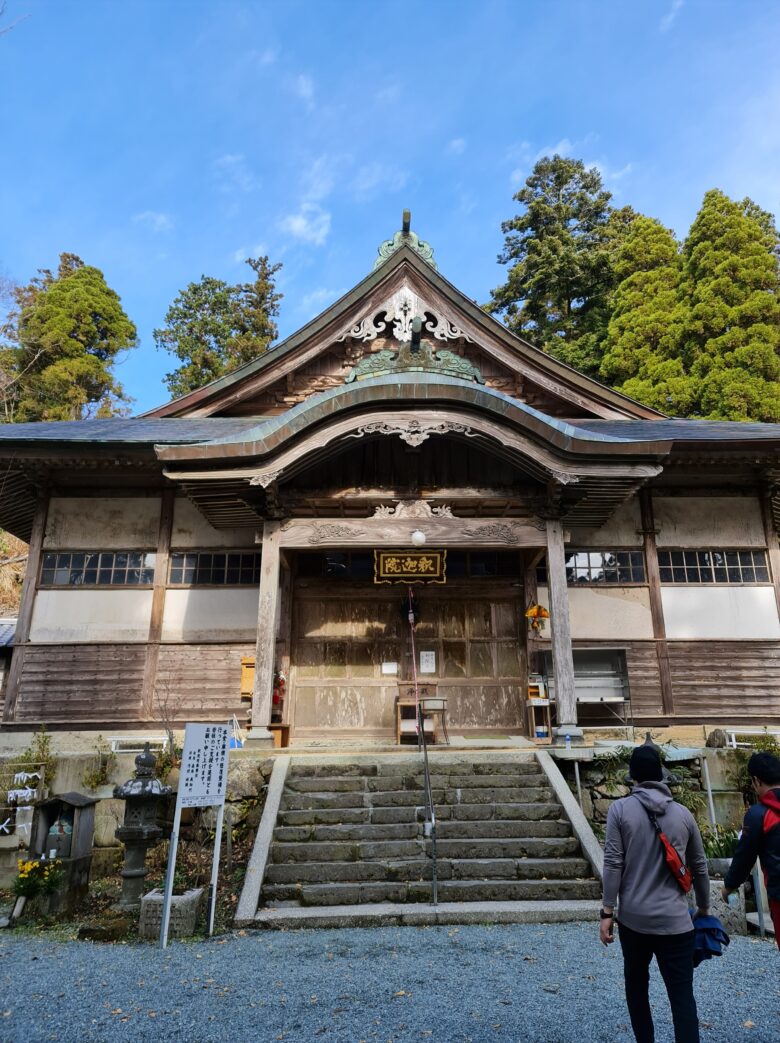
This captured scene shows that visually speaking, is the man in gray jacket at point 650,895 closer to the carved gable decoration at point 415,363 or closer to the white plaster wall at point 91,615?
the carved gable decoration at point 415,363

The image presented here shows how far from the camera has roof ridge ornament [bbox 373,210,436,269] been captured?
12523 millimetres

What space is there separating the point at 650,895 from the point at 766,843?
816 millimetres

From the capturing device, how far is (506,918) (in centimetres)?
587

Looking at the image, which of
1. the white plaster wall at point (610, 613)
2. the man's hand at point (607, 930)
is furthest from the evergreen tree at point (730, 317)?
A: the man's hand at point (607, 930)

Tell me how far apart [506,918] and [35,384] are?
32.4 meters

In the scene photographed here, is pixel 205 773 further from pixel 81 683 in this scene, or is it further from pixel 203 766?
pixel 81 683

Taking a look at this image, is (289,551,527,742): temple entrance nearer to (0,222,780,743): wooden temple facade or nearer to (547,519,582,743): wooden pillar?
(0,222,780,743): wooden temple facade

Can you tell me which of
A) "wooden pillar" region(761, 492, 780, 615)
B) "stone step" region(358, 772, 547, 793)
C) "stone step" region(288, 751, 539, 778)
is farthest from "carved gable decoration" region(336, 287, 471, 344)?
"stone step" region(358, 772, 547, 793)

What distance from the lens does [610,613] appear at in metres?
10.9

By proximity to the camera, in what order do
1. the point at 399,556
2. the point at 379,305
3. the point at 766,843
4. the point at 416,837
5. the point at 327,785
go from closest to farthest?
1. the point at 766,843
2. the point at 416,837
3. the point at 327,785
4. the point at 399,556
5. the point at 379,305

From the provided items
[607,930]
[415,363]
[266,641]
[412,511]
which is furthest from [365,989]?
[415,363]

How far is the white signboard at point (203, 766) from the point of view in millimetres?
6008

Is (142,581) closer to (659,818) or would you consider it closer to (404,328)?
(404,328)

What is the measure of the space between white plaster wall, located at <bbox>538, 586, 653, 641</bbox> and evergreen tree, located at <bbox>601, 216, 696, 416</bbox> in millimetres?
14035
